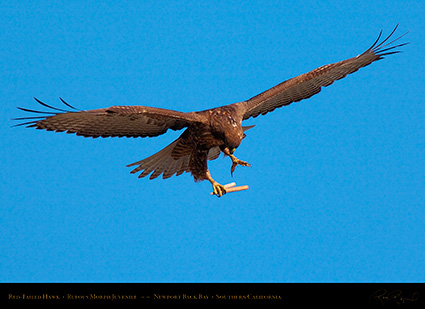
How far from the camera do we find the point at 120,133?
7637mm

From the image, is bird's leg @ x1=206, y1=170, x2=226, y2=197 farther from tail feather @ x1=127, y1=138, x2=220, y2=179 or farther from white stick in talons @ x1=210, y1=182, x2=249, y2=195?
tail feather @ x1=127, y1=138, x2=220, y2=179

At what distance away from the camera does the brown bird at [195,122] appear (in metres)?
6.98

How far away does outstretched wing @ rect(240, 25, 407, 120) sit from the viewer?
8.16m

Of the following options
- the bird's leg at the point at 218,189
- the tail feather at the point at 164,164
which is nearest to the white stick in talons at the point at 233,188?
the bird's leg at the point at 218,189

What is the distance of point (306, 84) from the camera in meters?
8.48

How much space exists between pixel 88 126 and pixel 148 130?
2.70 ft

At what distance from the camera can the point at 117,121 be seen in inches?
288

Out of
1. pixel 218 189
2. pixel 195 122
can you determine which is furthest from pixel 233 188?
pixel 195 122

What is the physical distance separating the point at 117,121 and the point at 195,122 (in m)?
0.90

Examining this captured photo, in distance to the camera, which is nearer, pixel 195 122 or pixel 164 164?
pixel 195 122

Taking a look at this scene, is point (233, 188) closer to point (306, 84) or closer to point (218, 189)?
point (218, 189)

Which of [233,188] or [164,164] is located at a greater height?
[164,164]

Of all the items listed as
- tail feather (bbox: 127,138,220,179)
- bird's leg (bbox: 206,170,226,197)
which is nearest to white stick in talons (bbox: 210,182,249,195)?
A: bird's leg (bbox: 206,170,226,197)

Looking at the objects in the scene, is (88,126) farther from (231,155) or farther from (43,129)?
(231,155)
